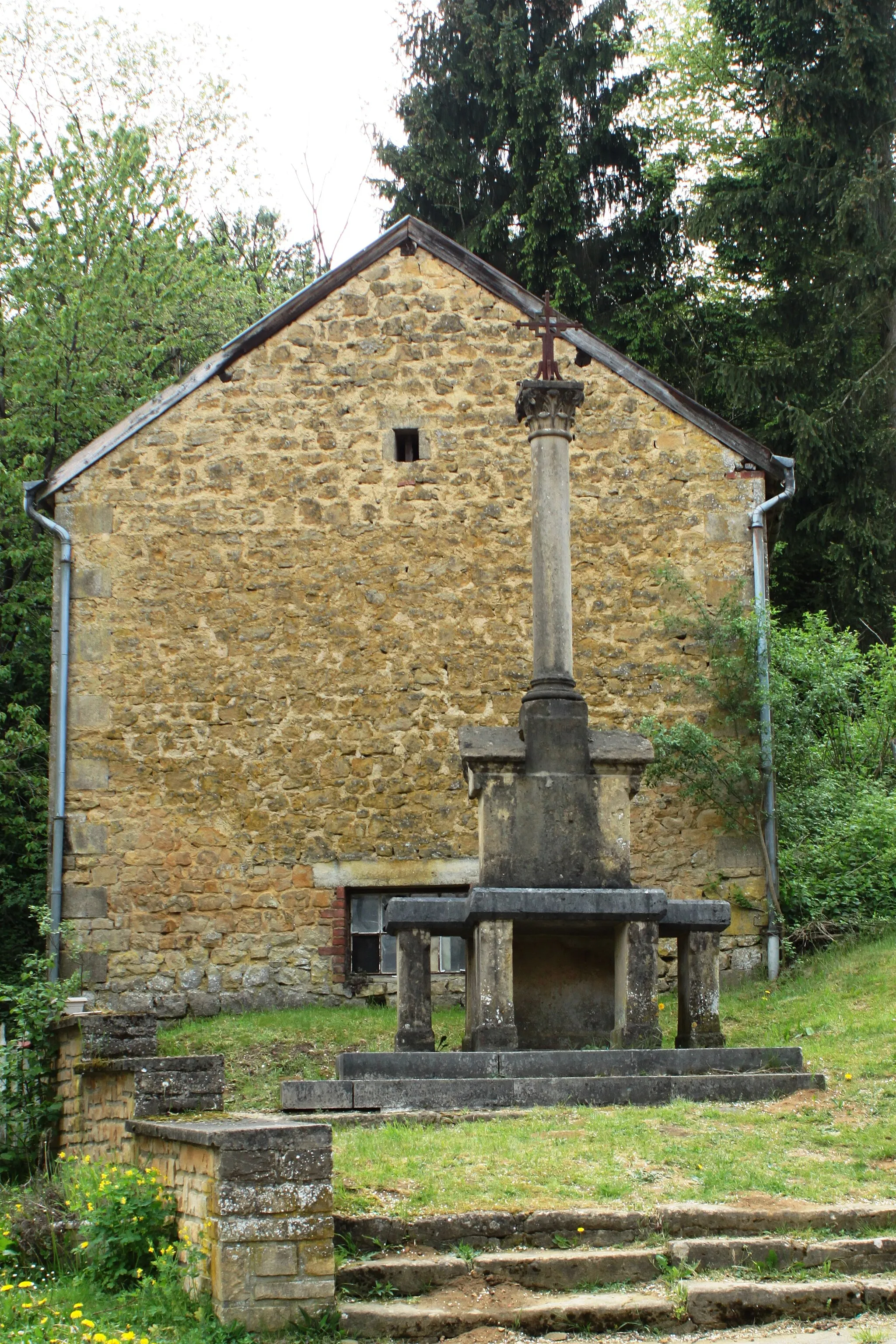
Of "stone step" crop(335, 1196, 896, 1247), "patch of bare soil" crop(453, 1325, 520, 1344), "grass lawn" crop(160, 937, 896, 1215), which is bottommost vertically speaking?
"patch of bare soil" crop(453, 1325, 520, 1344)

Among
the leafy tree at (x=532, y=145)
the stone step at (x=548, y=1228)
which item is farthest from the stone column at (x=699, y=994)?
the leafy tree at (x=532, y=145)

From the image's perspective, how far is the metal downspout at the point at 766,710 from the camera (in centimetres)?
1266

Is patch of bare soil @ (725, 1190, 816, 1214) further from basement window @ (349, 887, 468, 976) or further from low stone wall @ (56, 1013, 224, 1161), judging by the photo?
basement window @ (349, 887, 468, 976)

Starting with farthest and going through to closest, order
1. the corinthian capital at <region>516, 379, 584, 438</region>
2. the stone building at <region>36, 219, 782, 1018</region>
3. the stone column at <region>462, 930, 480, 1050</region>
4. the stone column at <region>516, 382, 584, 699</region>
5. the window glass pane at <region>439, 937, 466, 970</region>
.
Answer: the window glass pane at <region>439, 937, 466, 970</region> → the stone building at <region>36, 219, 782, 1018</region> → the corinthian capital at <region>516, 379, 584, 438</region> → the stone column at <region>516, 382, 584, 699</region> → the stone column at <region>462, 930, 480, 1050</region>

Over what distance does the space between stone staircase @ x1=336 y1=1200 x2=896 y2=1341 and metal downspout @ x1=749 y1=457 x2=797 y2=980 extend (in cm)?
717

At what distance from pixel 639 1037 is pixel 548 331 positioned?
16.4 ft

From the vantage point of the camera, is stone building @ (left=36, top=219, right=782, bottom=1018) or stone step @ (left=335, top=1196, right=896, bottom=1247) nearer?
stone step @ (left=335, top=1196, right=896, bottom=1247)

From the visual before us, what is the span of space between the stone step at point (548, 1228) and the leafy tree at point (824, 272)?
50.9ft

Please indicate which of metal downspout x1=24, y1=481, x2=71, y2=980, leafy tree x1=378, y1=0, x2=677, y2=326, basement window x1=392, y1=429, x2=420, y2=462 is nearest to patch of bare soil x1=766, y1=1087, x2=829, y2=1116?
metal downspout x1=24, y1=481, x2=71, y2=980

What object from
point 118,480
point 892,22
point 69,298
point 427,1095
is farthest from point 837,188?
point 427,1095

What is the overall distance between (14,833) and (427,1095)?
32.2ft

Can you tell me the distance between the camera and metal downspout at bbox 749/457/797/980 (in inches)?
498

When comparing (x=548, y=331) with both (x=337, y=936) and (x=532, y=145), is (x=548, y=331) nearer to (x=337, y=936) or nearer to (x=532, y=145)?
(x=337, y=936)

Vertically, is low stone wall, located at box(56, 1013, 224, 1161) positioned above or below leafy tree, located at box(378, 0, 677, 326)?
below
